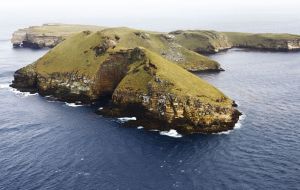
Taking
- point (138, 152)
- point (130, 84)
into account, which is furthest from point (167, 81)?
point (138, 152)

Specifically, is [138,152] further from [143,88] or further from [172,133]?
[143,88]

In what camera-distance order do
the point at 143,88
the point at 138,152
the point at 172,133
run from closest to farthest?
the point at 138,152 → the point at 172,133 → the point at 143,88

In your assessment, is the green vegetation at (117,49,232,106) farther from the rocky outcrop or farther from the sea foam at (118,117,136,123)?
the sea foam at (118,117,136,123)

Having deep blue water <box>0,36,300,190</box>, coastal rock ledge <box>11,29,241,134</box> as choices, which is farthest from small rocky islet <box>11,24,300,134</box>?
deep blue water <box>0,36,300,190</box>

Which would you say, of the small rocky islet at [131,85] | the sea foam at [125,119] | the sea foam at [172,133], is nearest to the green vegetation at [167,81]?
the small rocky islet at [131,85]

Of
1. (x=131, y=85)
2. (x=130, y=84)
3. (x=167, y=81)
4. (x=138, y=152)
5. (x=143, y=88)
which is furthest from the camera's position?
(x=130, y=84)

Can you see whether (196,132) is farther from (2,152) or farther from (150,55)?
(2,152)
